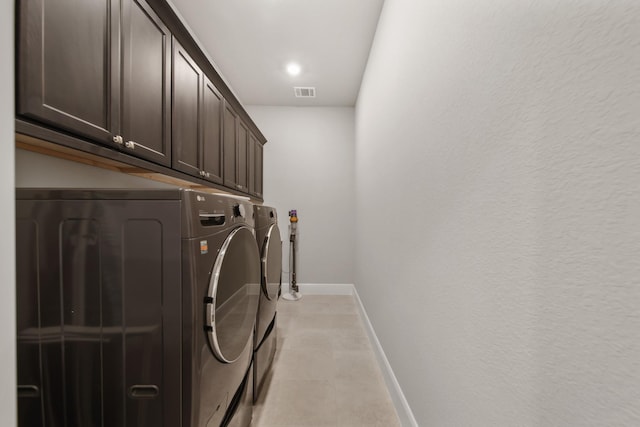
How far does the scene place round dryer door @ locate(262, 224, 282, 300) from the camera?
160cm

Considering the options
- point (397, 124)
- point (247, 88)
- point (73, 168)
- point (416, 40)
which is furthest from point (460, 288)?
point (247, 88)

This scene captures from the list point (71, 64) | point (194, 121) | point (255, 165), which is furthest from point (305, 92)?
point (71, 64)

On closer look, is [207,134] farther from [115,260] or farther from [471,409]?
[471,409]

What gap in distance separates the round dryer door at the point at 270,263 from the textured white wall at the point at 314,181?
1.64 meters

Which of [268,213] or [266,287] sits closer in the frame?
[266,287]

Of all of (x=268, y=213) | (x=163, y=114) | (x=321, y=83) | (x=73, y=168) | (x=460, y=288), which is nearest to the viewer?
(x=460, y=288)

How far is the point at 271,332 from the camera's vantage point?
192cm

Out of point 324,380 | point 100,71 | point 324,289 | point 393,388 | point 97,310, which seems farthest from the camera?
point 324,289

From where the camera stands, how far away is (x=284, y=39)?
7.30ft

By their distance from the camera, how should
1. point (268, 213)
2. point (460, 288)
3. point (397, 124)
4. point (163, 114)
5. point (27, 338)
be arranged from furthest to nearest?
point (268, 213) → point (397, 124) → point (163, 114) → point (460, 288) → point (27, 338)

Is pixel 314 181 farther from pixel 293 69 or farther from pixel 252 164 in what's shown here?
pixel 293 69

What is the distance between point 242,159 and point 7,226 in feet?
7.40

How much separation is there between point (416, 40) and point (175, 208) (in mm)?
1332

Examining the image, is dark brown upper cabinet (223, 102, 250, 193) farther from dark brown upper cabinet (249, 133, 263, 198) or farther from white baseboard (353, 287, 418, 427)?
white baseboard (353, 287, 418, 427)
